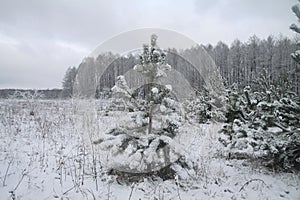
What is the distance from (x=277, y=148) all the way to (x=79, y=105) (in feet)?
29.5

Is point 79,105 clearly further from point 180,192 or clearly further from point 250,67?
point 250,67

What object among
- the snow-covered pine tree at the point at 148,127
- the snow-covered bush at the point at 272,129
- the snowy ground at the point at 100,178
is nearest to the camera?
the snowy ground at the point at 100,178

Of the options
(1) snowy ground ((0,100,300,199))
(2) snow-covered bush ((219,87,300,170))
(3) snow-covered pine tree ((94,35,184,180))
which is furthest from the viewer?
(2) snow-covered bush ((219,87,300,170))

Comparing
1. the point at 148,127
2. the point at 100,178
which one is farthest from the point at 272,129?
the point at 100,178

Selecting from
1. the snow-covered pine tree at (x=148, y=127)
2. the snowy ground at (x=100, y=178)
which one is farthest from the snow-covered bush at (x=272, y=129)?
the snow-covered pine tree at (x=148, y=127)

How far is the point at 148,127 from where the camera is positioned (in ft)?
14.8

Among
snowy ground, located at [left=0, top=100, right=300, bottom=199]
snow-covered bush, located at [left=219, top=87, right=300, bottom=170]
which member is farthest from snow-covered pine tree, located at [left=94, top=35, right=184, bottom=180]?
snow-covered bush, located at [left=219, top=87, right=300, bottom=170]

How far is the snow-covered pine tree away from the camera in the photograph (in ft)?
13.8

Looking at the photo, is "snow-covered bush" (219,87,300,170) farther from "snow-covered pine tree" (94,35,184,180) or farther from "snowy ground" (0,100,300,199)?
"snow-covered pine tree" (94,35,184,180)

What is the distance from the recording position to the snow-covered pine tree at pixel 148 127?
421 centimetres

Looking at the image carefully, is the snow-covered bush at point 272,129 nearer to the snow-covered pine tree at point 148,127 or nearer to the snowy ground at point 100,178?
the snowy ground at point 100,178

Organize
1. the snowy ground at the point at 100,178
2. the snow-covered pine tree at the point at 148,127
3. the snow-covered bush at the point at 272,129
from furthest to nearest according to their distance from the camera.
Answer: the snow-covered bush at the point at 272,129, the snow-covered pine tree at the point at 148,127, the snowy ground at the point at 100,178

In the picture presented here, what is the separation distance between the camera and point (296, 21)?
437 centimetres

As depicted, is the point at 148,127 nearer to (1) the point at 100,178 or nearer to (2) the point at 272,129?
(1) the point at 100,178
